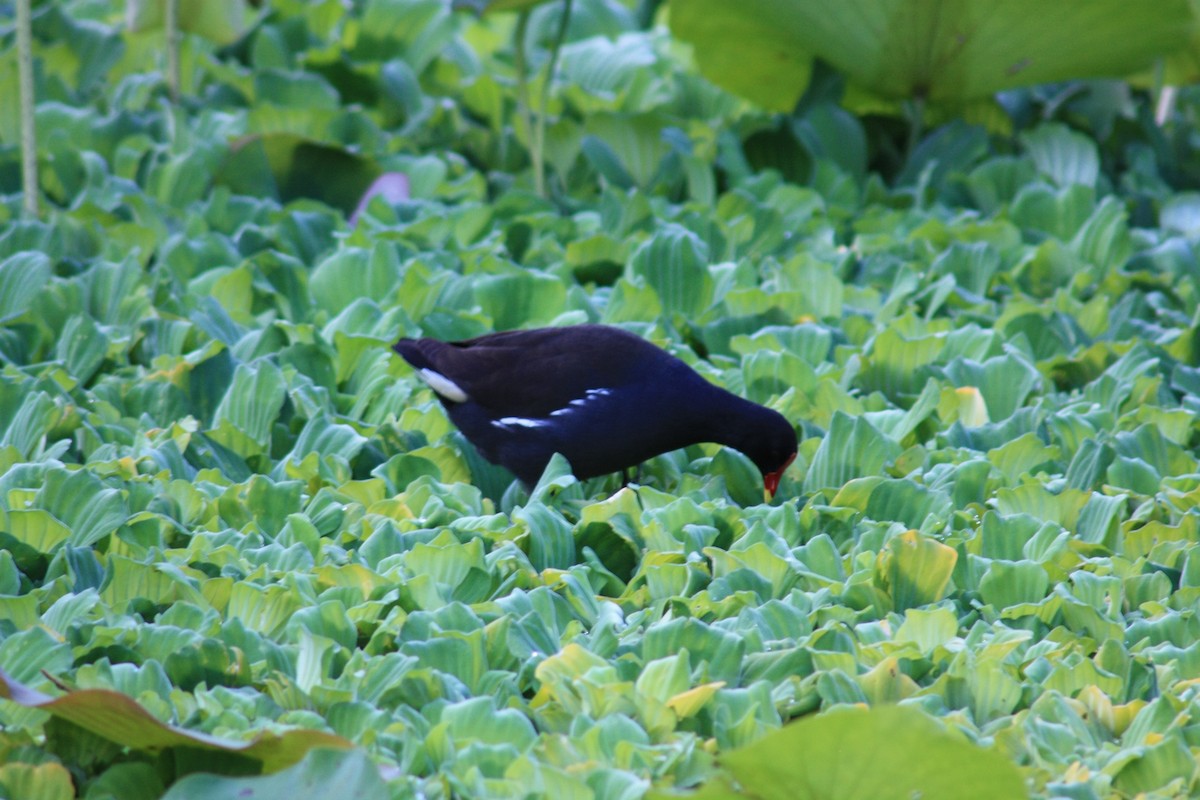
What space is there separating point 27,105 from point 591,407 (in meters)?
1.99

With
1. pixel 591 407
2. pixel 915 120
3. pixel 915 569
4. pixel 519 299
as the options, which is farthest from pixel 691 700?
pixel 915 120

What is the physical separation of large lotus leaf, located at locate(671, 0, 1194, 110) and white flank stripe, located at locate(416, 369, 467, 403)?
7.21 feet

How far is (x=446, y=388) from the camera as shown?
304 cm

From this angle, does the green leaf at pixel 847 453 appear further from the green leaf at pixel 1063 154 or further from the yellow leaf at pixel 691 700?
the green leaf at pixel 1063 154

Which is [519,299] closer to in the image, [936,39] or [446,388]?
[446,388]

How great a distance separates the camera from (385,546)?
2.64 m

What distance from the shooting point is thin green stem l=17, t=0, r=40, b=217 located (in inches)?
150

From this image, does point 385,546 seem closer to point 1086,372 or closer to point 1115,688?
point 1115,688

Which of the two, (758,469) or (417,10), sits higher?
(417,10)

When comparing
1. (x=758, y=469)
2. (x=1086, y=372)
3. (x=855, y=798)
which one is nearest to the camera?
(x=855, y=798)

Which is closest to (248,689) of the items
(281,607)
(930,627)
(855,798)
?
(281,607)

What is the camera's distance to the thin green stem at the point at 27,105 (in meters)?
3.80

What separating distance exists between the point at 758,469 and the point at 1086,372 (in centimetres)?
108

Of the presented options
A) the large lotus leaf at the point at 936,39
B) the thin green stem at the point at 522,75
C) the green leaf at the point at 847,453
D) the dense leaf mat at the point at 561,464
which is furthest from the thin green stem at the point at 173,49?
the green leaf at the point at 847,453
